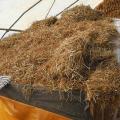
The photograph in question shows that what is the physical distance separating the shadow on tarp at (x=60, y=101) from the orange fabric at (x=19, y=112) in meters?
0.08

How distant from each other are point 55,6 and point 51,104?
209 inches

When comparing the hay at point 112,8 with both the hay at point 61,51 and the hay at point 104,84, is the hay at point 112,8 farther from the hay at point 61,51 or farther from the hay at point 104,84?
the hay at point 104,84

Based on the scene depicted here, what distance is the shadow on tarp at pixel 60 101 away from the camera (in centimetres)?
554

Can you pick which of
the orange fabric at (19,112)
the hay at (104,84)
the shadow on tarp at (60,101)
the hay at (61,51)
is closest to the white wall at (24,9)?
the hay at (61,51)

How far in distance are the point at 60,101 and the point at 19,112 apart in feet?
2.29

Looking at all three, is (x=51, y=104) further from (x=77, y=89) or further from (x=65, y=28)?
(x=65, y=28)

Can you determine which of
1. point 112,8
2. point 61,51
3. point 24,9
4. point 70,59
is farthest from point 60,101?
point 24,9

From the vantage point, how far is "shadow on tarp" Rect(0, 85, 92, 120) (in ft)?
18.2

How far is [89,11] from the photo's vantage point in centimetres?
730

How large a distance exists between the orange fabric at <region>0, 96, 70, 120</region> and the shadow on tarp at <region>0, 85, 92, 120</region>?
3.1 inches

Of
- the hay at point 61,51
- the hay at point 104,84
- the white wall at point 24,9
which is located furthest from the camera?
the white wall at point 24,9

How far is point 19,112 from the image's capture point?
20.0 feet

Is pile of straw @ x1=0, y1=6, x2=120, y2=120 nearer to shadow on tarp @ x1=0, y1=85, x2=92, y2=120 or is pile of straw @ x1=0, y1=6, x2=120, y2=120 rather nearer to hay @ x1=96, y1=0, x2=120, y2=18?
shadow on tarp @ x1=0, y1=85, x2=92, y2=120

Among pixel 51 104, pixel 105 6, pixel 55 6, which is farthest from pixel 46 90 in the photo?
pixel 55 6
